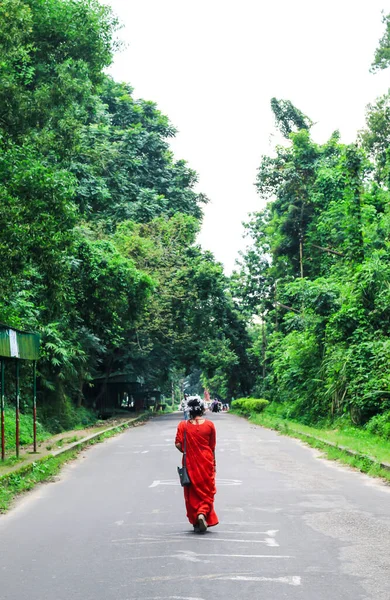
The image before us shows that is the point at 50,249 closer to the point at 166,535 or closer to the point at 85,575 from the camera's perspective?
the point at 166,535

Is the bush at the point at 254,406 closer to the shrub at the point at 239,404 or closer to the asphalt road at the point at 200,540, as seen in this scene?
the shrub at the point at 239,404

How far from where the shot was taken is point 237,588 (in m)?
6.12

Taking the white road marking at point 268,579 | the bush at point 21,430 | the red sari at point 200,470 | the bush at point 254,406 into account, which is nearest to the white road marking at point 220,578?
the white road marking at point 268,579

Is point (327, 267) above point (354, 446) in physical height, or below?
above

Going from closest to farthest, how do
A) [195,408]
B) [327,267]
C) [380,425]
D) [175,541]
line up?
[175,541], [195,408], [380,425], [327,267]

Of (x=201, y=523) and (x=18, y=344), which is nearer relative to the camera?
(x=201, y=523)

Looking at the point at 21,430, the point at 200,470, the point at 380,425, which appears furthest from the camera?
the point at 21,430

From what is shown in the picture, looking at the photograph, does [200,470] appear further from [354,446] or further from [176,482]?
[354,446]

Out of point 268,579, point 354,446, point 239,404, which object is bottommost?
point 268,579

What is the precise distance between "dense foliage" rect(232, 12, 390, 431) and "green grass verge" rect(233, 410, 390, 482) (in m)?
1.10

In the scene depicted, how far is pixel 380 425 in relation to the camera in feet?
74.0

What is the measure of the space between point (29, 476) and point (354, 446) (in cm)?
813

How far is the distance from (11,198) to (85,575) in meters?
9.85

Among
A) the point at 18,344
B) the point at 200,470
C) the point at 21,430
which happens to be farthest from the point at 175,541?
the point at 21,430
